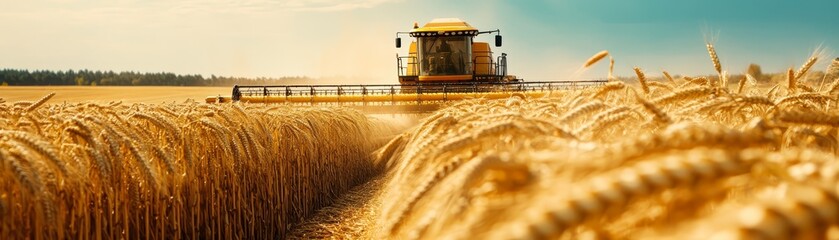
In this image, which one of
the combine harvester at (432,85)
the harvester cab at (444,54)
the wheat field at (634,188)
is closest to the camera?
the wheat field at (634,188)

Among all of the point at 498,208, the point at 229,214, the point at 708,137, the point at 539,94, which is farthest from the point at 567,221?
the point at 539,94

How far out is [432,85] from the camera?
17750 mm

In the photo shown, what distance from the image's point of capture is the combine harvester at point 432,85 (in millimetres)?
14852

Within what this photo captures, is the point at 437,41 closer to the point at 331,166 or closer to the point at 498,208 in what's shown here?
the point at 331,166

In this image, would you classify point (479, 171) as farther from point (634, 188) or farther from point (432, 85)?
point (432, 85)

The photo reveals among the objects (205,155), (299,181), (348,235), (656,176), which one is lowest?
(348,235)

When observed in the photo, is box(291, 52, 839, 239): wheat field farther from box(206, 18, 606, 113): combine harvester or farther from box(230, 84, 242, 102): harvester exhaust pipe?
box(230, 84, 242, 102): harvester exhaust pipe

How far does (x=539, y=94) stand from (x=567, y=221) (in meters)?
14.1

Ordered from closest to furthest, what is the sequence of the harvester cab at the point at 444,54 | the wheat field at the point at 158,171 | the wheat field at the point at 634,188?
the wheat field at the point at 634,188 < the wheat field at the point at 158,171 < the harvester cab at the point at 444,54

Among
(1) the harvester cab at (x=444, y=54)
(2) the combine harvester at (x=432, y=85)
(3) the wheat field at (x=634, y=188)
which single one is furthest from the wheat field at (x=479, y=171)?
(1) the harvester cab at (x=444, y=54)

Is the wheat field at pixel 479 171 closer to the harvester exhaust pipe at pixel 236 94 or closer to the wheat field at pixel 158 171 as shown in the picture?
the wheat field at pixel 158 171

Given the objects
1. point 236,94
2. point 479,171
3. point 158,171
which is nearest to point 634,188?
point 479,171

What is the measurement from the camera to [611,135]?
2.72m

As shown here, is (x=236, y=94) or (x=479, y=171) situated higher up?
(x=479, y=171)
